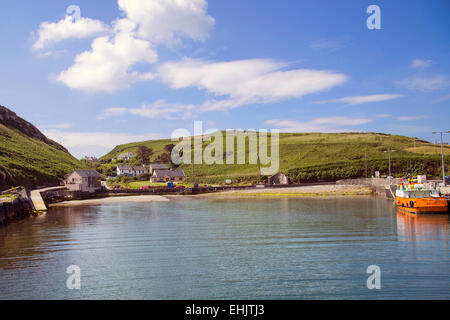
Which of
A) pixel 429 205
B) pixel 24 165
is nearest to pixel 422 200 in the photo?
pixel 429 205

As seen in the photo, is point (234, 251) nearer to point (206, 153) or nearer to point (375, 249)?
point (375, 249)

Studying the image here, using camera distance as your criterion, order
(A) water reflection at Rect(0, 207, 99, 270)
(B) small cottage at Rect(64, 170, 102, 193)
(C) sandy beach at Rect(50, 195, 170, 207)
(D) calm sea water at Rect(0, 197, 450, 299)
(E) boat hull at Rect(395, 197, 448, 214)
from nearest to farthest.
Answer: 1. (D) calm sea water at Rect(0, 197, 450, 299)
2. (A) water reflection at Rect(0, 207, 99, 270)
3. (E) boat hull at Rect(395, 197, 448, 214)
4. (C) sandy beach at Rect(50, 195, 170, 207)
5. (B) small cottage at Rect(64, 170, 102, 193)

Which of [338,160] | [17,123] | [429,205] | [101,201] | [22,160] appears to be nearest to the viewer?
[429,205]

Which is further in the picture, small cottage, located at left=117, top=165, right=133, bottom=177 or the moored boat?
small cottage, located at left=117, top=165, right=133, bottom=177

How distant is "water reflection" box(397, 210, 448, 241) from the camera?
31.8m

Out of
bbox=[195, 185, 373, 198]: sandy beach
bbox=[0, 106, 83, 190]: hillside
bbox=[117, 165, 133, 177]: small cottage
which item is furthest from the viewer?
bbox=[117, 165, 133, 177]: small cottage

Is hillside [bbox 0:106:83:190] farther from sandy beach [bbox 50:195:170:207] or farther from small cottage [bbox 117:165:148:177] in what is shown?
small cottage [bbox 117:165:148:177]

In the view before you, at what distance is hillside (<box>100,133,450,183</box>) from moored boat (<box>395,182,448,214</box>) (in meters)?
69.1

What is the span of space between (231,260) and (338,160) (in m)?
115

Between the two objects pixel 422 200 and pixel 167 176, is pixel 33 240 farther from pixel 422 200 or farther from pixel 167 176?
pixel 167 176

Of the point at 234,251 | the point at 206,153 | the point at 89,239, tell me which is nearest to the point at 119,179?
the point at 206,153

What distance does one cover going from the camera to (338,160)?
132 m

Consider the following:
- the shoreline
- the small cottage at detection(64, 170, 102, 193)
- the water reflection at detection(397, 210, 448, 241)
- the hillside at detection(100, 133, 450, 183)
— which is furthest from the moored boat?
the small cottage at detection(64, 170, 102, 193)

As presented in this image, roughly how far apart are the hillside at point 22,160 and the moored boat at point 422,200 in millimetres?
72911
